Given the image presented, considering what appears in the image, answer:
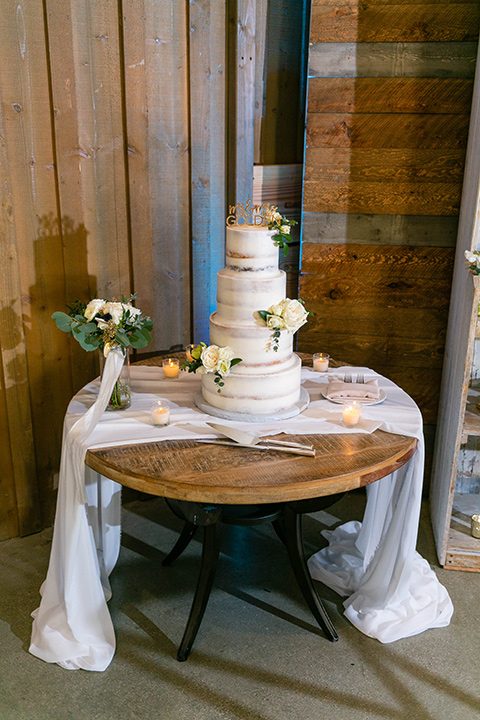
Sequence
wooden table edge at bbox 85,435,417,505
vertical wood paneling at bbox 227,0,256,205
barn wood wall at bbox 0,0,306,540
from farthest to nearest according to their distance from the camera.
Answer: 1. vertical wood paneling at bbox 227,0,256,205
2. barn wood wall at bbox 0,0,306,540
3. wooden table edge at bbox 85,435,417,505

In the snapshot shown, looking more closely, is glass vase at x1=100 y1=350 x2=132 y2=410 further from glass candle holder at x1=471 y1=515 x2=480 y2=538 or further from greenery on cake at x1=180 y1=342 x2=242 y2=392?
glass candle holder at x1=471 y1=515 x2=480 y2=538

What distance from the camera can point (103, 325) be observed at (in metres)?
2.09

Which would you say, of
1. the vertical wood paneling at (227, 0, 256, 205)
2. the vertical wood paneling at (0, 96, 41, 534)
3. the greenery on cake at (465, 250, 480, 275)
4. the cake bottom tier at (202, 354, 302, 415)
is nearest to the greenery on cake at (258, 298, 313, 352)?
the cake bottom tier at (202, 354, 302, 415)

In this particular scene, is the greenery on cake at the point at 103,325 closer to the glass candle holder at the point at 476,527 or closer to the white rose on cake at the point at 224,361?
the white rose on cake at the point at 224,361

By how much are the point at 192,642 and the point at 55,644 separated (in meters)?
0.46

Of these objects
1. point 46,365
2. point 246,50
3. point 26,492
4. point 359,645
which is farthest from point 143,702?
point 246,50

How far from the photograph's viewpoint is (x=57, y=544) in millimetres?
2145

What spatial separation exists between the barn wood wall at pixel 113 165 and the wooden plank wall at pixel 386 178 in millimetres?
320

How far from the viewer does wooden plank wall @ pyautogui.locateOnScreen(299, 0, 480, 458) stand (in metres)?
2.73

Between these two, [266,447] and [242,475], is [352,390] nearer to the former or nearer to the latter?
[266,447]

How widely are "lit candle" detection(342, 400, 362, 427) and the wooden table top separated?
6cm

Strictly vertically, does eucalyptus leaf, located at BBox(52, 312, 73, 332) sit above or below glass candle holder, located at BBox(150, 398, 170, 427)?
above

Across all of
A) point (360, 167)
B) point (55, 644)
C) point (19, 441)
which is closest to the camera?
point (55, 644)

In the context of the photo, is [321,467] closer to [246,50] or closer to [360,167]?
[360,167]
